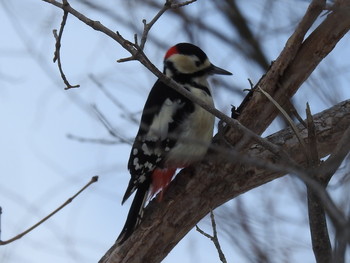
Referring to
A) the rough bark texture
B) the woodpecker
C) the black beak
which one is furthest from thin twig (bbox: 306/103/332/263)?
the black beak

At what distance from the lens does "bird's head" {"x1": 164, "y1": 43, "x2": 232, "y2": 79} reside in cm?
381

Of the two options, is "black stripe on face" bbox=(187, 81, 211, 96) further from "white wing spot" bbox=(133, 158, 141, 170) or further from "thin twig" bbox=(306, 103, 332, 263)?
"thin twig" bbox=(306, 103, 332, 263)

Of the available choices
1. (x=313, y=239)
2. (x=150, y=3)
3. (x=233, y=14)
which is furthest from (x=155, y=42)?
(x=313, y=239)

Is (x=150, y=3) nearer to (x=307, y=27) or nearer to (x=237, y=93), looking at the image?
(x=237, y=93)

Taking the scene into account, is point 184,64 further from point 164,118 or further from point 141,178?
point 141,178

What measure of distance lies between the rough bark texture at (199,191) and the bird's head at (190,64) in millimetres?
643

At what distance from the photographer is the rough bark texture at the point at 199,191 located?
3.18 metres

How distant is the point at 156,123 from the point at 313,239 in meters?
1.42

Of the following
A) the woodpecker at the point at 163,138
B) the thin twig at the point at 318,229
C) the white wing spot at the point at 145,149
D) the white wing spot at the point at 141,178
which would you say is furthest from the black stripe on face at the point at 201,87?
the thin twig at the point at 318,229

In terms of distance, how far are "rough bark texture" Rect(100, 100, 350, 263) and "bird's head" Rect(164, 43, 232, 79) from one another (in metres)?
0.64

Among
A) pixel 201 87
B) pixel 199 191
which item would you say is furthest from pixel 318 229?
pixel 201 87

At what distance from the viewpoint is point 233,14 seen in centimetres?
519

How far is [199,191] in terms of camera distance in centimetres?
326

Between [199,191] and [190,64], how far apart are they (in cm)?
87
